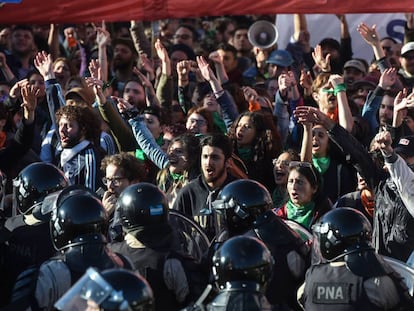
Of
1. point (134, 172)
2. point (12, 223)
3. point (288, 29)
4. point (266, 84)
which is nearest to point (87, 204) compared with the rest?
point (12, 223)

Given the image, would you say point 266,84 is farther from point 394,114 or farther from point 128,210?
point 128,210

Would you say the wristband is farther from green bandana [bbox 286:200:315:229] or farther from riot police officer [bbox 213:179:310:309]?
riot police officer [bbox 213:179:310:309]

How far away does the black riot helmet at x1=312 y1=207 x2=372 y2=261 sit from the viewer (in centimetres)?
746

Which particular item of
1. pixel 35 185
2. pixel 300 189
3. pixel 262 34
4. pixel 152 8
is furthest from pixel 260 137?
pixel 262 34

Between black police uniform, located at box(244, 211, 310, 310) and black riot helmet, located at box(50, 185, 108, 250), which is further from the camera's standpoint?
black police uniform, located at box(244, 211, 310, 310)

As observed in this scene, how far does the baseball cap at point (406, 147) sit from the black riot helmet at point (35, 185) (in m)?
2.62

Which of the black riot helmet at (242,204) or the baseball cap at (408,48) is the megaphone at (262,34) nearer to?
the baseball cap at (408,48)

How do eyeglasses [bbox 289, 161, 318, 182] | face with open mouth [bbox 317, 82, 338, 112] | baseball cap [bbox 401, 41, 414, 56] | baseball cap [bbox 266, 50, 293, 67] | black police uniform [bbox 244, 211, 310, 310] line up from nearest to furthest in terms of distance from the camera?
1. black police uniform [bbox 244, 211, 310, 310]
2. eyeglasses [bbox 289, 161, 318, 182]
3. face with open mouth [bbox 317, 82, 338, 112]
4. baseball cap [bbox 401, 41, 414, 56]
5. baseball cap [bbox 266, 50, 293, 67]

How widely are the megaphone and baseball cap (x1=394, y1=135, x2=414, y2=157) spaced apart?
5329 mm

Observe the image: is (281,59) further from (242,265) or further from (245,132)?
(242,265)

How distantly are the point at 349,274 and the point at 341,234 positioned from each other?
254mm

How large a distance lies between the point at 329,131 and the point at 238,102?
8.89 ft

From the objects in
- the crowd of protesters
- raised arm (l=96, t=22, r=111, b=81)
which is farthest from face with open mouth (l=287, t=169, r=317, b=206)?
raised arm (l=96, t=22, r=111, b=81)

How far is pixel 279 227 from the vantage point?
8.18m
